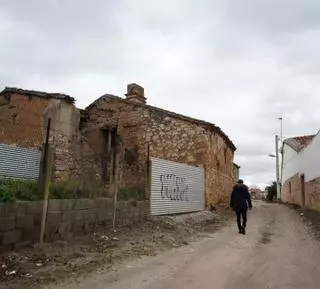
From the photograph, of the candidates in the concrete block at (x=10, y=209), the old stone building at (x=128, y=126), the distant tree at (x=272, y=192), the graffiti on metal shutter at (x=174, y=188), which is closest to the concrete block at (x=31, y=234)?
the concrete block at (x=10, y=209)

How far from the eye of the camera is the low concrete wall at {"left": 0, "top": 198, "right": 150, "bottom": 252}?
24.9ft

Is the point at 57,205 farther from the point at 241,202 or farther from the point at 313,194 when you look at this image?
the point at 313,194

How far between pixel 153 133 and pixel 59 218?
10.1 meters

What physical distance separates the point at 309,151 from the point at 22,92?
1533 centimetres

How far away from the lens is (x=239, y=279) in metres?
6.77

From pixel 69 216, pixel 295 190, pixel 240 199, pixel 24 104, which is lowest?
pixel 69 216

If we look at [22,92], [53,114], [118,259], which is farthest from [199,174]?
[118,259]

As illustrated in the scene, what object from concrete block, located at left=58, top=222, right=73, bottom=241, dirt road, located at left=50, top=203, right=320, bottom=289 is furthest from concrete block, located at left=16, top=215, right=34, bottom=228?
dirt road, located at left=50, top=203, right=320, bottom=289

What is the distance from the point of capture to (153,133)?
18.7 m

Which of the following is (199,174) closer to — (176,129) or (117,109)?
(176,129)

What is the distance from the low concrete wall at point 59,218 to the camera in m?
7.58

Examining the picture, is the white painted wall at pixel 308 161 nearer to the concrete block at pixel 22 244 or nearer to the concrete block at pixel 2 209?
the concrete block at pixel 22 244

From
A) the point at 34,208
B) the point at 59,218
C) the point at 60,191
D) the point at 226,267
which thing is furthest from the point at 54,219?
the point at 226,267

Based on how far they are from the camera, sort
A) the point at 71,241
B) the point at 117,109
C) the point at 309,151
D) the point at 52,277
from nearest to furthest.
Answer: the point at 52,277 < the point at 71,241 < the point at 117,109 < the point at 309,151
